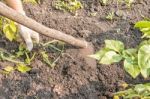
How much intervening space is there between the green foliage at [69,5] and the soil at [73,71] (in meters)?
0.08

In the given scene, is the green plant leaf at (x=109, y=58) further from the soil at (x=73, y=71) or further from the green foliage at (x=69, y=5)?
the green foliage at (x=69, y=5)

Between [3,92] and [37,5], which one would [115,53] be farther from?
[37,5]

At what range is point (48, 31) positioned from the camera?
1.79m

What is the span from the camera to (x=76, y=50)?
2121 millimetres

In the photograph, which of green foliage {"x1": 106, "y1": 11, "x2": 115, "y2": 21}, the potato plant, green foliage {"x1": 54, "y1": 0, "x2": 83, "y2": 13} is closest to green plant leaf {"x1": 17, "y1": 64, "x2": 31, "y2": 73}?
green foliage {"x1": 54, "y1": 0, "x2": 83, "y2": 13}

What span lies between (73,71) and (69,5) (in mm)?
661

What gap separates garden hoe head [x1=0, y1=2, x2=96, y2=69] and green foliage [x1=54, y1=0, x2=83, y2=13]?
0.41 m

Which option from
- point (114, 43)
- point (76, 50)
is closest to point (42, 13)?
point (76, 50)

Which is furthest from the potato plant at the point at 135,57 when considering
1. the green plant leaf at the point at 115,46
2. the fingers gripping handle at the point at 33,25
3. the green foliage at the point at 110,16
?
the green foliage at the point at 110,16

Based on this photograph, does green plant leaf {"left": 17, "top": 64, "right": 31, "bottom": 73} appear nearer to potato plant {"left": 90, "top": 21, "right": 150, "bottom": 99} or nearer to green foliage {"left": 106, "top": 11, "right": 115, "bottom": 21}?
green foliage {"left": 106, "top": 11, "right": 115, "bottom": 21}

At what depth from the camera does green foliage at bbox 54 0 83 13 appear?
243 centimetres

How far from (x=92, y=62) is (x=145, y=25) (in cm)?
104

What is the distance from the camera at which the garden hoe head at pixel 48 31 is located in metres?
1.57

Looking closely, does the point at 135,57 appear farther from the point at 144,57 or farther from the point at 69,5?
the point at 69,5
